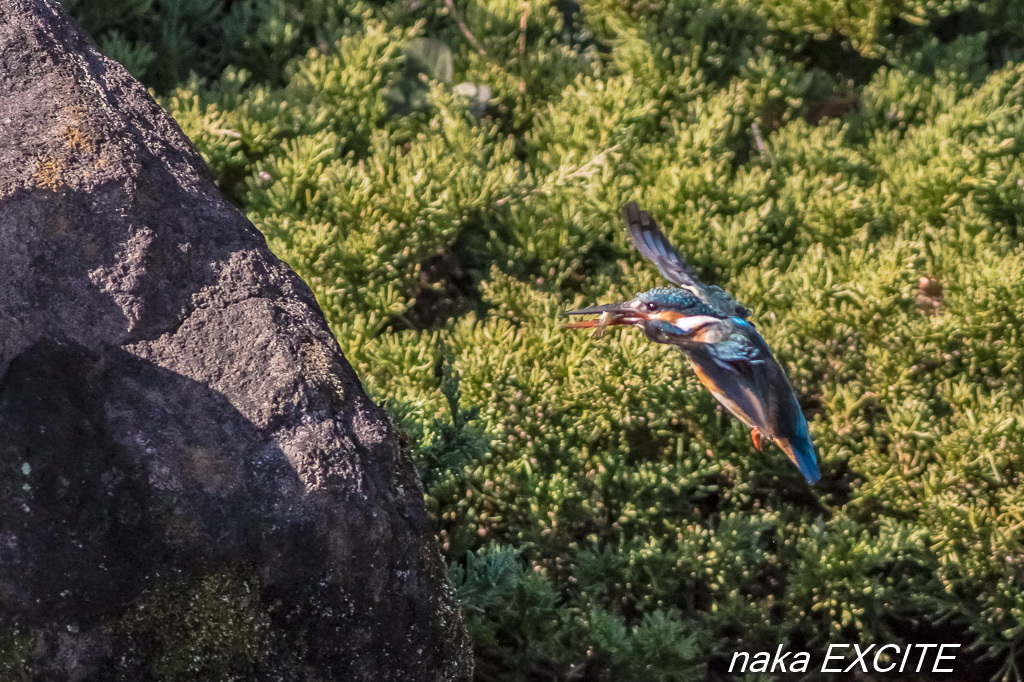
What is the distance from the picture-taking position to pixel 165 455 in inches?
62.1

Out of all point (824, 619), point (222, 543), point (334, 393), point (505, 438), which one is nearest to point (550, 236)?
point (505, 438)

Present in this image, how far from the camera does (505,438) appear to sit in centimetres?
279

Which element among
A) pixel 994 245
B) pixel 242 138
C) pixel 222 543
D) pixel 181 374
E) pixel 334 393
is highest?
pixel 242 138

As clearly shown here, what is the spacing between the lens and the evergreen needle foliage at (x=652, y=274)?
8.90ft

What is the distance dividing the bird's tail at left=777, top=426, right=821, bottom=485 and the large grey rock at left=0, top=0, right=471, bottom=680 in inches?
33.2

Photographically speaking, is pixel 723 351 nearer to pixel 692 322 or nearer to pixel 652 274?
pixel 692 322

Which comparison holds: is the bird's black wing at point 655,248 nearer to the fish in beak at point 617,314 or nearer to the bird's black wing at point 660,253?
the bird's black wing at point 660,253

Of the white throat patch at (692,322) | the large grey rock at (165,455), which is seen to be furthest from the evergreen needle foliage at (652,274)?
the large grey rock at (165,455)

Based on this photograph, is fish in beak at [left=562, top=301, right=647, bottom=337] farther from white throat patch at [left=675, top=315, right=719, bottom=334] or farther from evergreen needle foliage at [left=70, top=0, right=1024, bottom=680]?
evergreen needle foliage at [left=70, top=0, right=1024, bottom=680]

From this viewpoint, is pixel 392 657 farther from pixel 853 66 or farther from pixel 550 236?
pixel 853 66

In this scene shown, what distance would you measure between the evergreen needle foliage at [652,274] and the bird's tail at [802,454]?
1.60 feet

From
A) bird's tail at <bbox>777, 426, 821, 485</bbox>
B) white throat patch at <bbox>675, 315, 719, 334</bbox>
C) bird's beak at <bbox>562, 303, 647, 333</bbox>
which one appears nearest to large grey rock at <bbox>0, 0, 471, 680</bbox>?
bird's beak at <bbox>562, 303, 647, 333</bbox>

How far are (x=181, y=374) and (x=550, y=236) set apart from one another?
1.74m

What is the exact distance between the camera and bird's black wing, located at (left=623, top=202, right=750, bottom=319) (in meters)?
2.41
